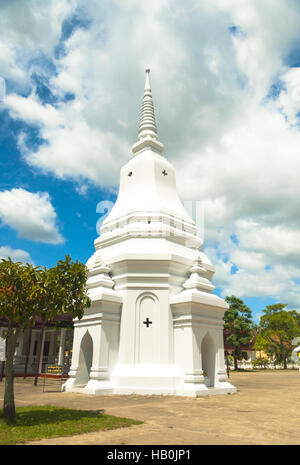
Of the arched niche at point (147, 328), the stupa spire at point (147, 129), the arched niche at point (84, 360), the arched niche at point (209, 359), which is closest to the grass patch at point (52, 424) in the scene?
the arched niche at point (147, 328)

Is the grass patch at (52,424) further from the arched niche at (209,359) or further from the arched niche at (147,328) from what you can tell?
the arched niche at (209,359)

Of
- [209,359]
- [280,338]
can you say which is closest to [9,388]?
[209,359]

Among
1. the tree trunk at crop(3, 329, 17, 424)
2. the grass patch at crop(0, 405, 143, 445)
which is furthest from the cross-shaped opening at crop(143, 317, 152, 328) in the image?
the tree trunk at crop(3, 329, 17, 424)

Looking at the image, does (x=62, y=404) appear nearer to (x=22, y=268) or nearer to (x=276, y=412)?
(x=22, y=268)

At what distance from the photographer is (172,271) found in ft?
61.5

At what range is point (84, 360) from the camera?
59.3 feet

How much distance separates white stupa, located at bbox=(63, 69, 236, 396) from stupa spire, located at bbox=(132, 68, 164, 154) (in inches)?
224

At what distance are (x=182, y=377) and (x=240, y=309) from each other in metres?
28.6

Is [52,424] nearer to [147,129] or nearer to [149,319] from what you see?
[149,319]

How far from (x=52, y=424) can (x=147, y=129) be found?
21.5m

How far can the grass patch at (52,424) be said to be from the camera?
23.6 feet

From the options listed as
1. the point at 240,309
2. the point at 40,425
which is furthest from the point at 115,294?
the point at 240,309

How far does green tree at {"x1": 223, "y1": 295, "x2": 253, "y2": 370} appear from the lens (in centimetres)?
4116

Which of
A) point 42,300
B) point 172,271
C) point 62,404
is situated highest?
point 172,271
